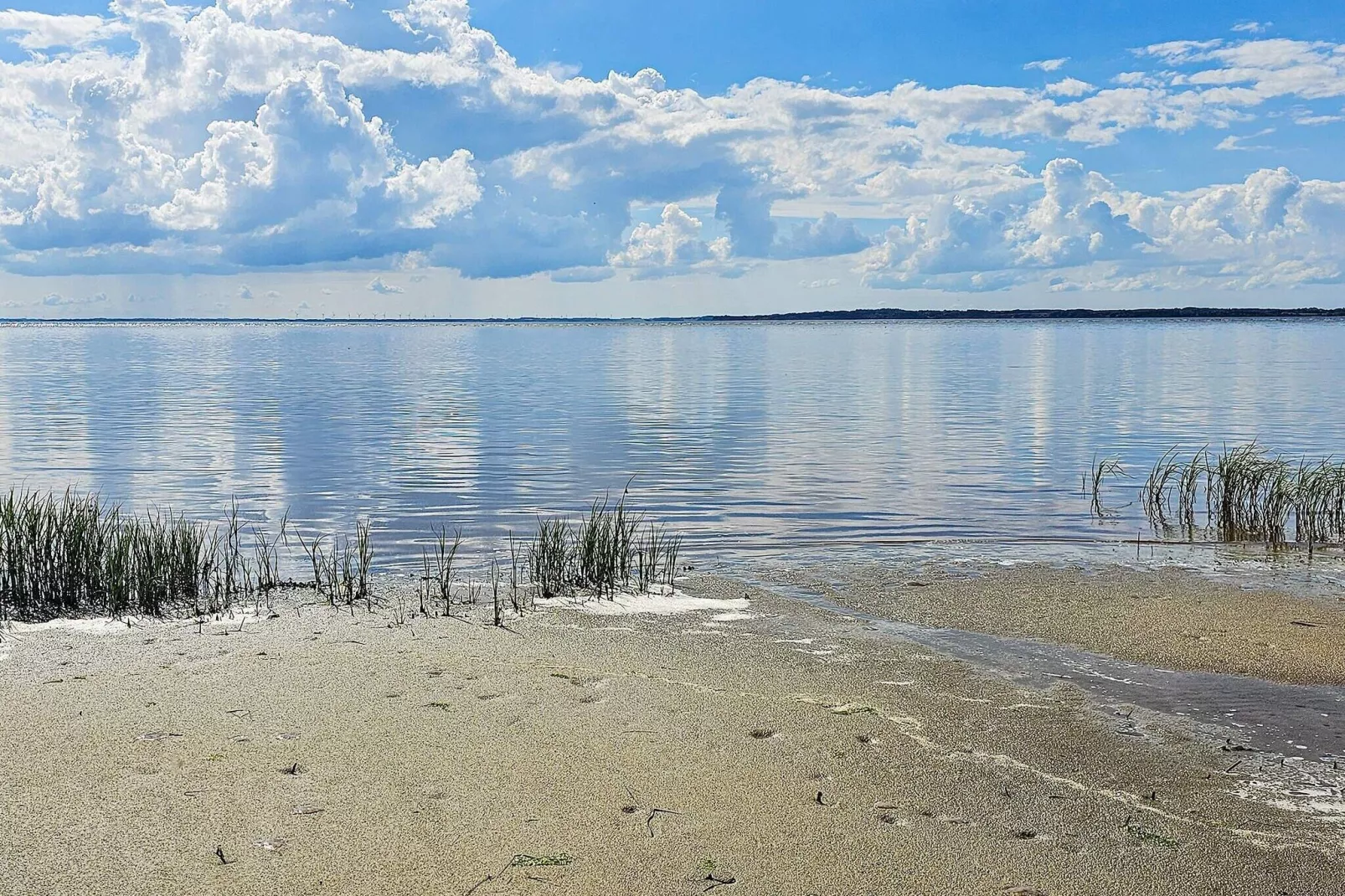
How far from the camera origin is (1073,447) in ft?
107

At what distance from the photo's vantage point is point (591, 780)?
22.8ft

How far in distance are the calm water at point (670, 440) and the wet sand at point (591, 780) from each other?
804 cm

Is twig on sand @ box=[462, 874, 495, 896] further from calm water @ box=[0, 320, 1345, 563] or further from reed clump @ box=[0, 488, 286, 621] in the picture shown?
calm water @ box=[0, 320, 1345, 563]

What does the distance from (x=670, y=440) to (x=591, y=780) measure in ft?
90.3

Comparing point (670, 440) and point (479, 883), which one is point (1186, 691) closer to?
point (479, 883)

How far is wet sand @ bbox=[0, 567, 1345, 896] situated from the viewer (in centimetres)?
581

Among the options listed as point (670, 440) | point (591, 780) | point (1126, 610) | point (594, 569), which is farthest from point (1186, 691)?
point (670, 440)

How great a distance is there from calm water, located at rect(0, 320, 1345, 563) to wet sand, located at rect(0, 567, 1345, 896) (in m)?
8.04

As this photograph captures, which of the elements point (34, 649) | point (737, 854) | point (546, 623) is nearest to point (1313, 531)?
point (546, 623)

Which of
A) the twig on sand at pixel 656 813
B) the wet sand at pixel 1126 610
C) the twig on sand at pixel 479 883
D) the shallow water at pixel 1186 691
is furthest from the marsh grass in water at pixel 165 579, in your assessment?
the twig on sand at pixel 479 883

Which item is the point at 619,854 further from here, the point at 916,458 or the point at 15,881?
the point at 916,458

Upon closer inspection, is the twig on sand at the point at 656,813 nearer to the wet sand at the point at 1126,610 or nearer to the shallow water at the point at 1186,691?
the shallow water at the point at 1186,691

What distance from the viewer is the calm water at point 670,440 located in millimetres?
21812

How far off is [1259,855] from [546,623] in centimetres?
680
